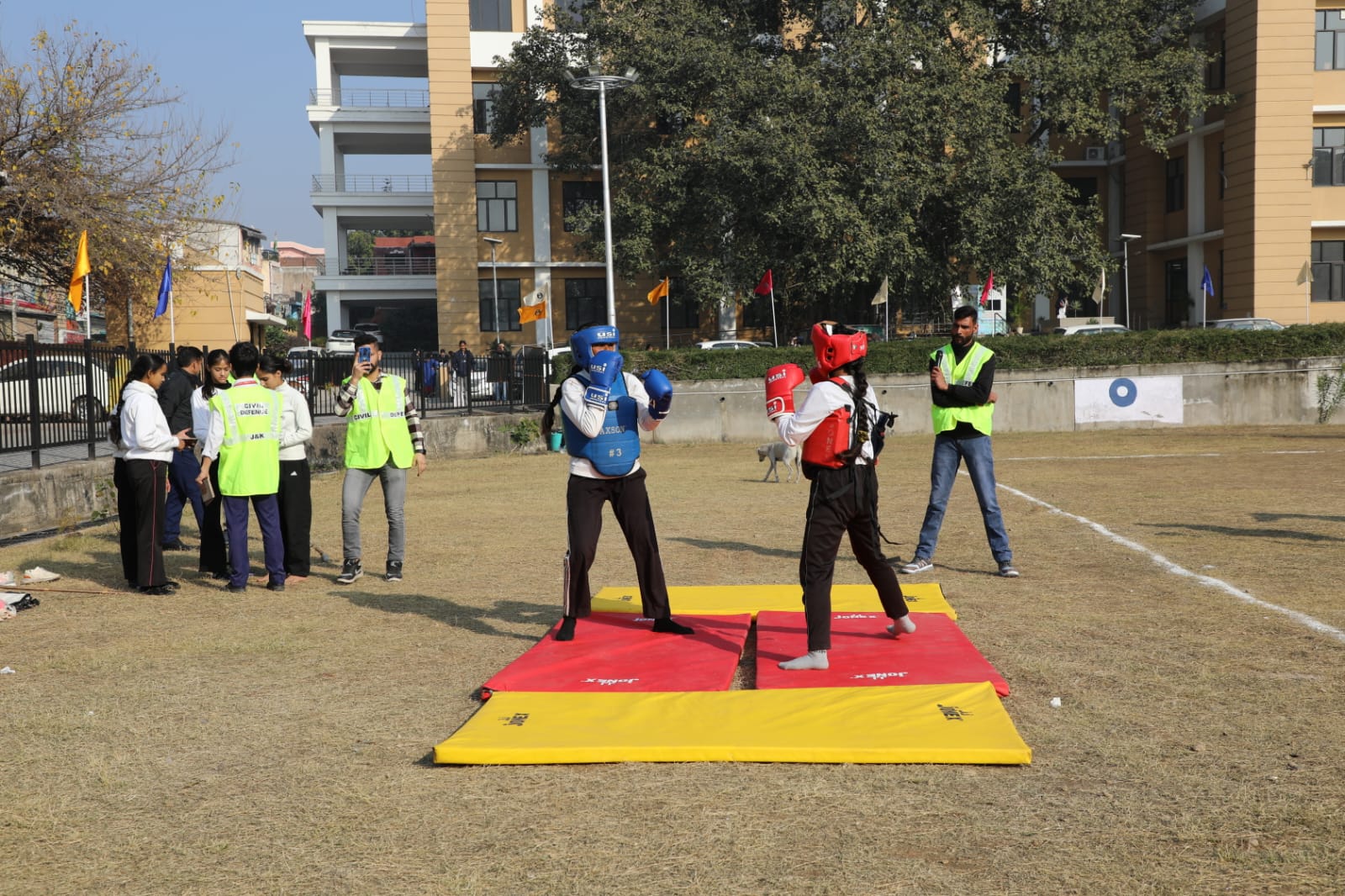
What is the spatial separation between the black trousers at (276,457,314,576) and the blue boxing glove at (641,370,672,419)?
3.94m

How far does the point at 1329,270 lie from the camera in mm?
38656

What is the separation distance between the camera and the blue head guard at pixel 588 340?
6926 millimetres

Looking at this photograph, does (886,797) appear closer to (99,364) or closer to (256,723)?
(256,723)

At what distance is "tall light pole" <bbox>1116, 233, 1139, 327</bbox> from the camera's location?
4472 cm

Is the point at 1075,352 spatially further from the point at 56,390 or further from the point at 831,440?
the point at 831,440

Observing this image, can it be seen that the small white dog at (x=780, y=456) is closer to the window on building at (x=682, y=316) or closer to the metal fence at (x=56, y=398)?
the metal fence at (x=56, y=398)

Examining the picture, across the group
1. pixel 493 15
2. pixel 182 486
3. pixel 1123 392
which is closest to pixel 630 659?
pixel 182 486

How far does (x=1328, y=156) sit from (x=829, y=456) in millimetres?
39352

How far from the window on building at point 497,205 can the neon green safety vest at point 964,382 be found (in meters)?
39.2

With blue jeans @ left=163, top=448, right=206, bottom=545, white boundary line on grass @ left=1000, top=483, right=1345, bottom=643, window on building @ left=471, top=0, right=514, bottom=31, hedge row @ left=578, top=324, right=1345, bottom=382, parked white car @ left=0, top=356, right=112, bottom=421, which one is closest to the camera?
white boundary line on grass @ left=1000, top=483, right=1345, bottom=643

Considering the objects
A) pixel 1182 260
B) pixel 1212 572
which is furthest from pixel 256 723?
pixel 1182 260

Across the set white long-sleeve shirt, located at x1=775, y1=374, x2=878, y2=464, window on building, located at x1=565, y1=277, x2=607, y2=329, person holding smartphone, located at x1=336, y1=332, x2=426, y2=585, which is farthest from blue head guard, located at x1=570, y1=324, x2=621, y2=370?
window on building, located at x1=565, y1=277, x2=607, y2=329

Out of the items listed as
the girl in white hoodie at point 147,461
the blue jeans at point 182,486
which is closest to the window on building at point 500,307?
the blue jeans at point 182,486

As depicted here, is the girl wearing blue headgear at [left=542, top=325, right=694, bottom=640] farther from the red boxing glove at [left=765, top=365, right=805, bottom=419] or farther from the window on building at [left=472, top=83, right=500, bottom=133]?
the window on building at [left=472, top=83, right=500, bottom=133]
